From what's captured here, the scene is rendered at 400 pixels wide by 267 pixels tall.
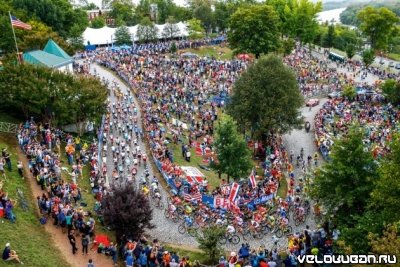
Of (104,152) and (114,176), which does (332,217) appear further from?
(104,152)

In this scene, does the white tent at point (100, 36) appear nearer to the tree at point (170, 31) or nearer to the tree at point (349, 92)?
the tree at point (170, 31)

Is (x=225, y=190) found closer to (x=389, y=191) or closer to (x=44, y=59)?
(x=389, y=191)

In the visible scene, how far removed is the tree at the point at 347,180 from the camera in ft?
70.7

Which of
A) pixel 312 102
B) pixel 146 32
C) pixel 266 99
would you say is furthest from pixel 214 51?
pixel 266 99

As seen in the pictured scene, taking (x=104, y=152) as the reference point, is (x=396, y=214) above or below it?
above

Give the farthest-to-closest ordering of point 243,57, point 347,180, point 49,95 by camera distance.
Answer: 1. point 243,57
2. point 49,95
3. point 347,180

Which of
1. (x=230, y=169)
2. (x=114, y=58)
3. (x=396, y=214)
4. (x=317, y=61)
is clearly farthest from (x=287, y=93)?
(x=317, y=61)

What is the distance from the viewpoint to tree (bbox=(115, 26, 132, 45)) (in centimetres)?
7944

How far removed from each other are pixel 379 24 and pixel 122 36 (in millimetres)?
47647

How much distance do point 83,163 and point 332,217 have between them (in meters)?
16.7

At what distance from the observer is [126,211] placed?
19188mm

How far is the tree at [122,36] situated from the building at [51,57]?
27771 millimetres

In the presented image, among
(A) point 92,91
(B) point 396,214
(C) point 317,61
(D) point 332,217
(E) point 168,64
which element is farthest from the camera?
(C) point 317,61

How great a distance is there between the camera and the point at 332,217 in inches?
872
